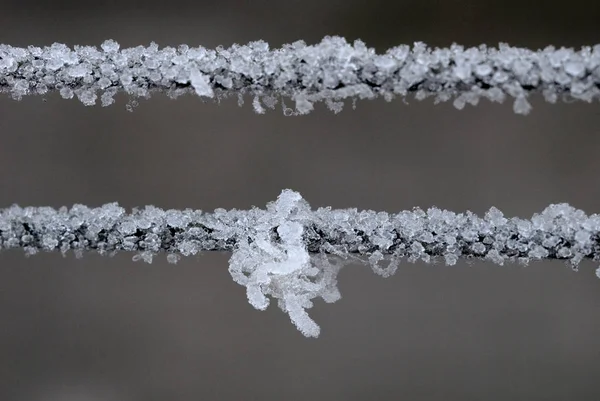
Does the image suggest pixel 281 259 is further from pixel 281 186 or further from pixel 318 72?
pixel 281 186

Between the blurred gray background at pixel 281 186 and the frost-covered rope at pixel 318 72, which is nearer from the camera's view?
the frost-covered rope at pixel 318 72

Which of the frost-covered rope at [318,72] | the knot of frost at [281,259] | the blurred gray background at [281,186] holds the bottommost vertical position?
the knot of frost at [281,259]

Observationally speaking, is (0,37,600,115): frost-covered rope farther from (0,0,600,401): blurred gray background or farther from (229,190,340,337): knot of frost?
(0,0,600,401): blurred gray background

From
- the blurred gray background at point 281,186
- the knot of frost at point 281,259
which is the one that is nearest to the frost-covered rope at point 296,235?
the knot of frost at point 281,259

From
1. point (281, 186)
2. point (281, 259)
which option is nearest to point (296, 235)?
point (281, 259)

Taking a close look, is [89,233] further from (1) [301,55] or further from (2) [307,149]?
(2) [307,149]

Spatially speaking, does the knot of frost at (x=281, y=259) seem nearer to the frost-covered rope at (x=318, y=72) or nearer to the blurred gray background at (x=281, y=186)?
the frost-covered rope at (x=318, y=72)

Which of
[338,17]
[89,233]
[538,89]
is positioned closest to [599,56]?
[538,89]
